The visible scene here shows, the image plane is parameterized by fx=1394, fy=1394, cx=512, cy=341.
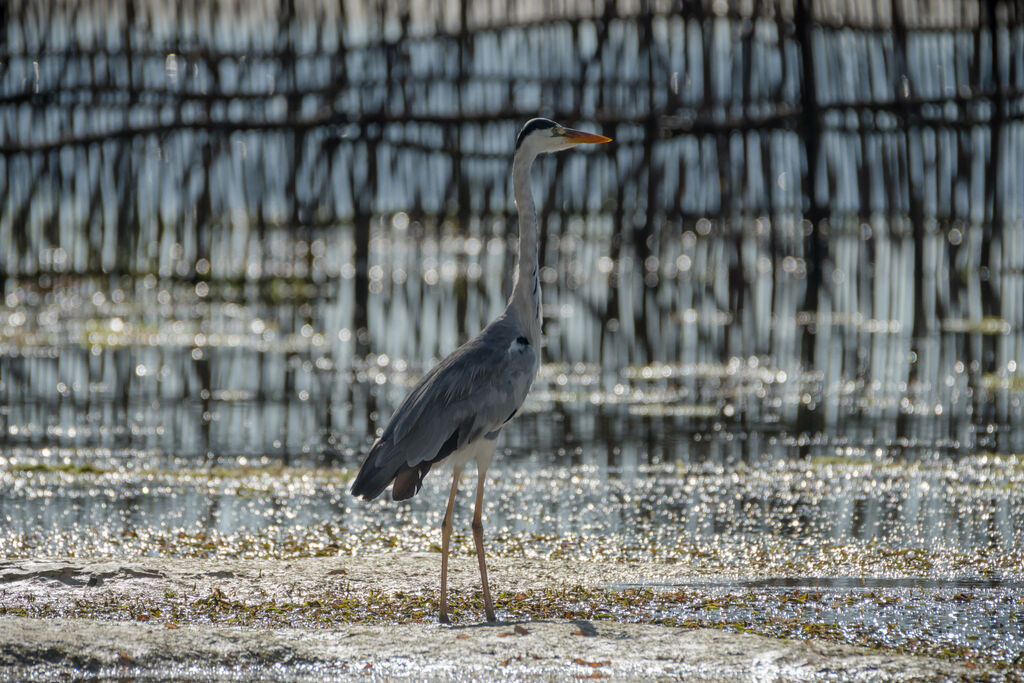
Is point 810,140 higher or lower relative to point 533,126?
higher

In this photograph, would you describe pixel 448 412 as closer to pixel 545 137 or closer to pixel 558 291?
pixel 545 137

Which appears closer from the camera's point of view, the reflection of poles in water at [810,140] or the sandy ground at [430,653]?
the sandy ground at [430,653]

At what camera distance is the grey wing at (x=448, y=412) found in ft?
19.0

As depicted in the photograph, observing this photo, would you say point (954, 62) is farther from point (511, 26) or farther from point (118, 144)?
point (118, 144)

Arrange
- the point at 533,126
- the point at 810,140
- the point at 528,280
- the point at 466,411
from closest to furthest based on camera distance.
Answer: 1. the point at 466,411
2. the point at 528,280
3. the point at 533,126
4. the point at 810,140

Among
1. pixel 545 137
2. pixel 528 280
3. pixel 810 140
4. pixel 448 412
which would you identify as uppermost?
pixel 810 140

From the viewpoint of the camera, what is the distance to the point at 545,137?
22.7 feet

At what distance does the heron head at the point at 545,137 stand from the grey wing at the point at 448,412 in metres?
1.14

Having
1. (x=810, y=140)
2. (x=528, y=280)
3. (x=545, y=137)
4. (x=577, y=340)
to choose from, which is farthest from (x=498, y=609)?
(x=810, y=140)

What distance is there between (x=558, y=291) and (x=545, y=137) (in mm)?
12287

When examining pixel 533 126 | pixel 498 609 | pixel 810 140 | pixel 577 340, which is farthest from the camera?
pixel 810 140

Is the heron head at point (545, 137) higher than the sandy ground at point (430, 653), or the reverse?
the heron head at point (545, 137)

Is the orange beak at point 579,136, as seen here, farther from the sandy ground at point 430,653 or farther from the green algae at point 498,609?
the sandy ground at point 430,653

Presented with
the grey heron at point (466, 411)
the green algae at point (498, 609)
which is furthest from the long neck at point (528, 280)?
the green algae at point (498, 609)
